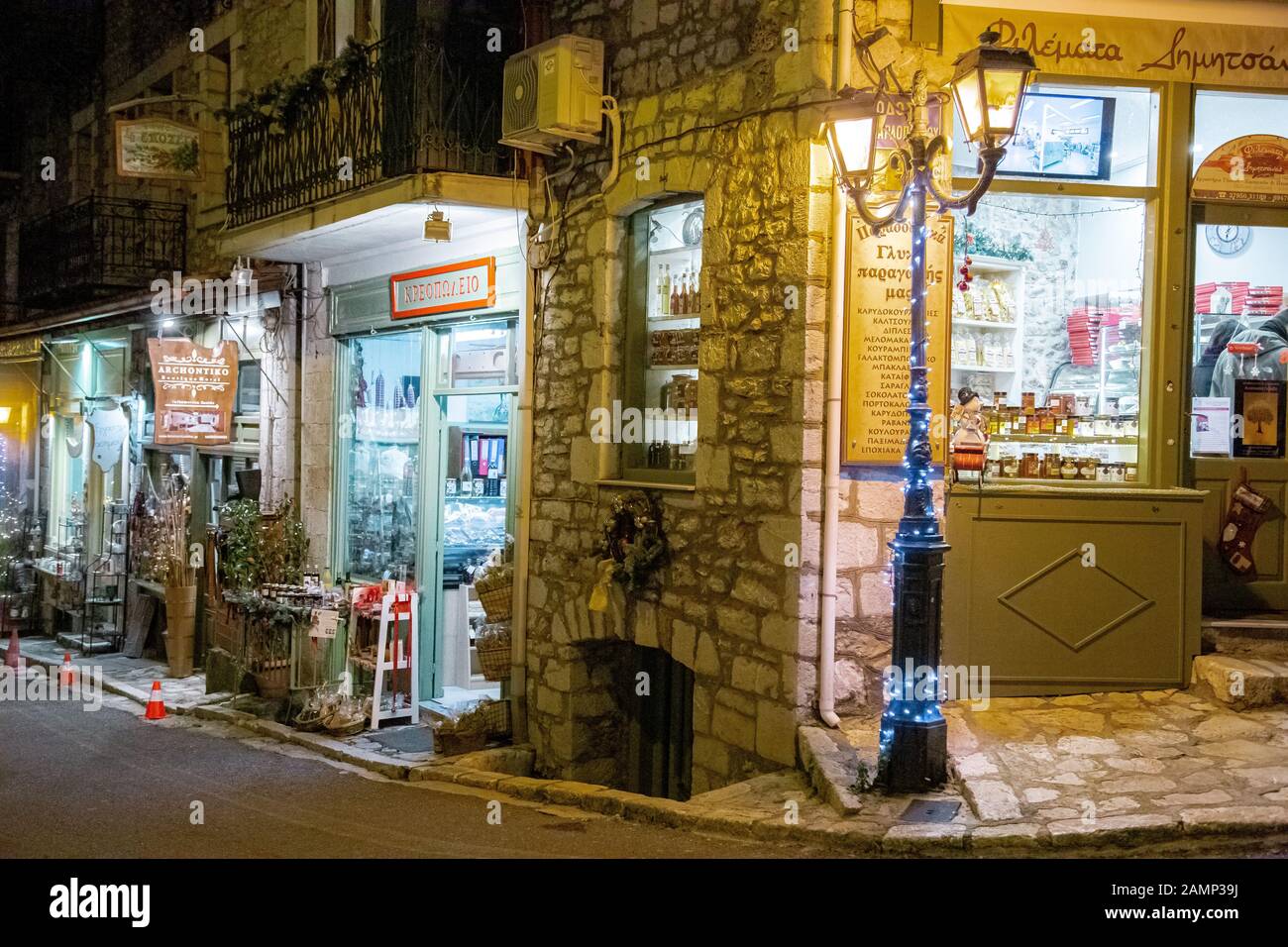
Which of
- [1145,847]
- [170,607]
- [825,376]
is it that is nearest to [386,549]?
[170,607]

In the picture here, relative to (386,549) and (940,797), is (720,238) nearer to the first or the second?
(940,797)

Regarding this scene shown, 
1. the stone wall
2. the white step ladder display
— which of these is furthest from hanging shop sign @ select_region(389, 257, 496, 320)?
the white step ladder display

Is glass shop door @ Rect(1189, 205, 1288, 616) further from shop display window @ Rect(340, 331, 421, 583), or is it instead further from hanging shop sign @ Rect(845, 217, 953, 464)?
shop display window @ Rect(340, 331, 421, 583)

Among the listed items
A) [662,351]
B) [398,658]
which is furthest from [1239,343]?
[398,658]

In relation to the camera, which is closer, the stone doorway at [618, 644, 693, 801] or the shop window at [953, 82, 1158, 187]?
the shop window at [953, 82, 1158, 187]

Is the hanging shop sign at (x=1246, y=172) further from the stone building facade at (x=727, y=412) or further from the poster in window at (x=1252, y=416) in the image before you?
the stone building facade at (x=727, y=412)

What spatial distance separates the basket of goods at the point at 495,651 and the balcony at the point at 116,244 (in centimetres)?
874

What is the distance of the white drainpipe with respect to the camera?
695 centimetres

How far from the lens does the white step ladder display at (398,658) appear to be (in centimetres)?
1013

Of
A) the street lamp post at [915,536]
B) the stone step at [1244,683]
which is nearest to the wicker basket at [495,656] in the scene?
the street lamp post at [915,536]

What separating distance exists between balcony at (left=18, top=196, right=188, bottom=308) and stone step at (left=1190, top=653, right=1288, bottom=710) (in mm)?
13608

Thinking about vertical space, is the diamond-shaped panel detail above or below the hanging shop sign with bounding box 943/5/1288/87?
below

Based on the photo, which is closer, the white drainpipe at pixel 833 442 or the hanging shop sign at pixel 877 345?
the white drainpipe at pixel 833 442

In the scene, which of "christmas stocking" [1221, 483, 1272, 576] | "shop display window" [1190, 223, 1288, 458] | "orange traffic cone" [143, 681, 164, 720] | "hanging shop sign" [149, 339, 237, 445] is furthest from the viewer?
"hanging shop sign" [149, 339, 237, 445]
